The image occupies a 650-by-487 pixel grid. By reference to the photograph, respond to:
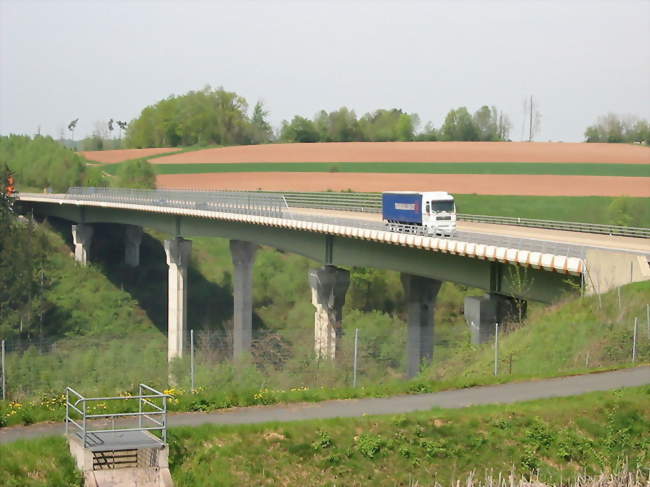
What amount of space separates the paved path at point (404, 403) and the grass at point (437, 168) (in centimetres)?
7467

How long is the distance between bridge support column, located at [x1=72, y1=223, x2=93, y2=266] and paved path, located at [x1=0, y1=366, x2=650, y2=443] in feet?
248

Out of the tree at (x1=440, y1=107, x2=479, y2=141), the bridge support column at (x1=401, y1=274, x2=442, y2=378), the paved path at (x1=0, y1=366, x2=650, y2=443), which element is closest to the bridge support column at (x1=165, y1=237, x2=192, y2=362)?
the bridge support column at (x1=401, y1=274, x2=442, y2=378)

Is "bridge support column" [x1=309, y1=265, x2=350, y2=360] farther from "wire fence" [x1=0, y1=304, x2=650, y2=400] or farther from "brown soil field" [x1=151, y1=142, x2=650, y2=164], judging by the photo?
"brown soil field" [x1=151, y1=142, x2=650, y2=164]

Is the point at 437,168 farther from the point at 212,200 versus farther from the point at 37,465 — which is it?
the point at 37,465

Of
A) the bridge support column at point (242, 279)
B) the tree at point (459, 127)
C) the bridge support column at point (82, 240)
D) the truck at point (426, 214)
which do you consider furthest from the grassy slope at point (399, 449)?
the tree at point (459, 127)

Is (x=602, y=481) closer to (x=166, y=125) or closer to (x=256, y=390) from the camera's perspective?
(x=256, y=390)

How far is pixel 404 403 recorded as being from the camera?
24.1m

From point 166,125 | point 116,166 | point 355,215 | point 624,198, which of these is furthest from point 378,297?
point 166,125

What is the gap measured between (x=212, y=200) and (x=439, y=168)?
42650 mm

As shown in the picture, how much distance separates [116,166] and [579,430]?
128 metres

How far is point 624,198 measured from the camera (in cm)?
8288

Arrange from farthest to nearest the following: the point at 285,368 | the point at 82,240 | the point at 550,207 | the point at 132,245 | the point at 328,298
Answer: the point at 132,245
the point at 82,240
the point at 550,207
the point at 328,298
the point at 285,368

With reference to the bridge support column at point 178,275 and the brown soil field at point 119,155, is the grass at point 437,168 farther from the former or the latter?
the bridge support column at point 178,275

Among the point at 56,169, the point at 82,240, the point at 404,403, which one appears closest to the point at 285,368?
the point at 404,403
